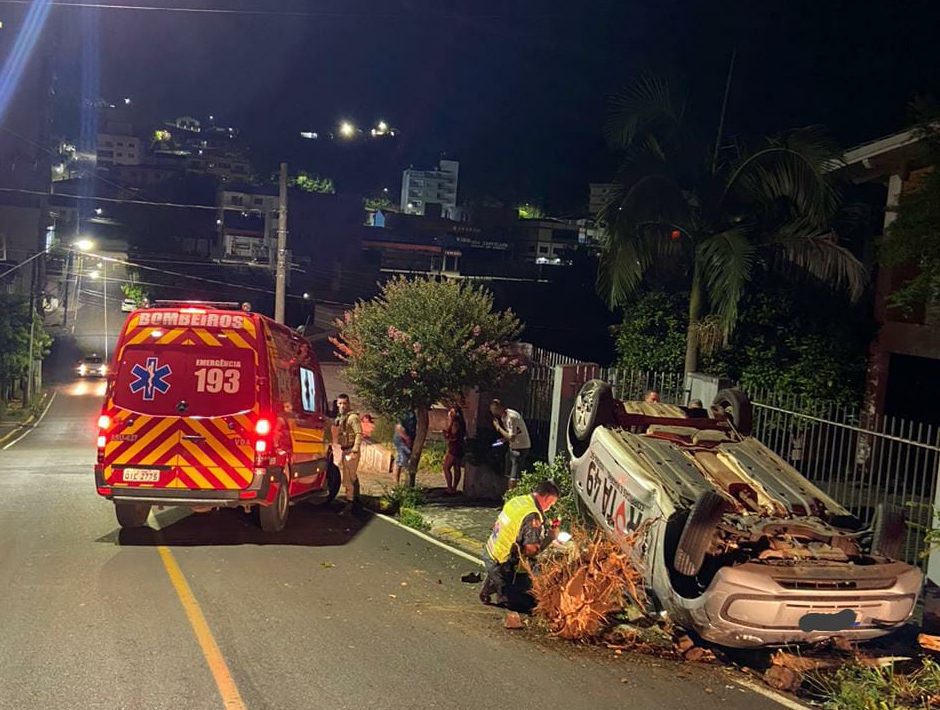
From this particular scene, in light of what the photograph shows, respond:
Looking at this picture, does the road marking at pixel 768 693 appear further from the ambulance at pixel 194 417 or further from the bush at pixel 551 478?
the ambulance at pixel 194 417

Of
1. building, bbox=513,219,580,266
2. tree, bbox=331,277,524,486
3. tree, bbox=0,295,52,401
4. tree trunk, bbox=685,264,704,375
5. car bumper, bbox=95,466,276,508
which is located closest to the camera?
car bumper, bbox=95,466,276,508

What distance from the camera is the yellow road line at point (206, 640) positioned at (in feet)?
16.6

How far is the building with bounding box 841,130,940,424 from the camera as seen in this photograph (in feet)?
50.7

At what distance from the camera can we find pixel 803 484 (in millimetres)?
7188

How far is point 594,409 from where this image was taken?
8.58 meters

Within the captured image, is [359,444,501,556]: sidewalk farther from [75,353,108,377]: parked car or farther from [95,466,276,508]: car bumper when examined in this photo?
[75,353,108,377]: parked car

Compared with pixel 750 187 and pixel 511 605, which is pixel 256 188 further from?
pixel 511 605

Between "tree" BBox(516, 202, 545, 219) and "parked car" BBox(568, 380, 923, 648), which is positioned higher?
"tree" BBox(516, 202, 545, 219)

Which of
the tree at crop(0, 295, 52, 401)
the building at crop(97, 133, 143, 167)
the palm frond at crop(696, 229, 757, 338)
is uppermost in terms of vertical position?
the building at crop(97, 133, 143, 167)

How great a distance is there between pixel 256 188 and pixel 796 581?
6578 centimetres

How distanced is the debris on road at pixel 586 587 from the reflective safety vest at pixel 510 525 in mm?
404

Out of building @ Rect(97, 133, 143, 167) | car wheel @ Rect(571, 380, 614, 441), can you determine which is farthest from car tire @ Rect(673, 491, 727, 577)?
building @ Rect(97, 133, 143, 167)

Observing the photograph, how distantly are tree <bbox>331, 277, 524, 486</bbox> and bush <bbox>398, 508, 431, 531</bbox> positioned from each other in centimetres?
202

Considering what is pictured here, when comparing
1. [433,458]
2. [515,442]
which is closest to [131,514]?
[515,442]
